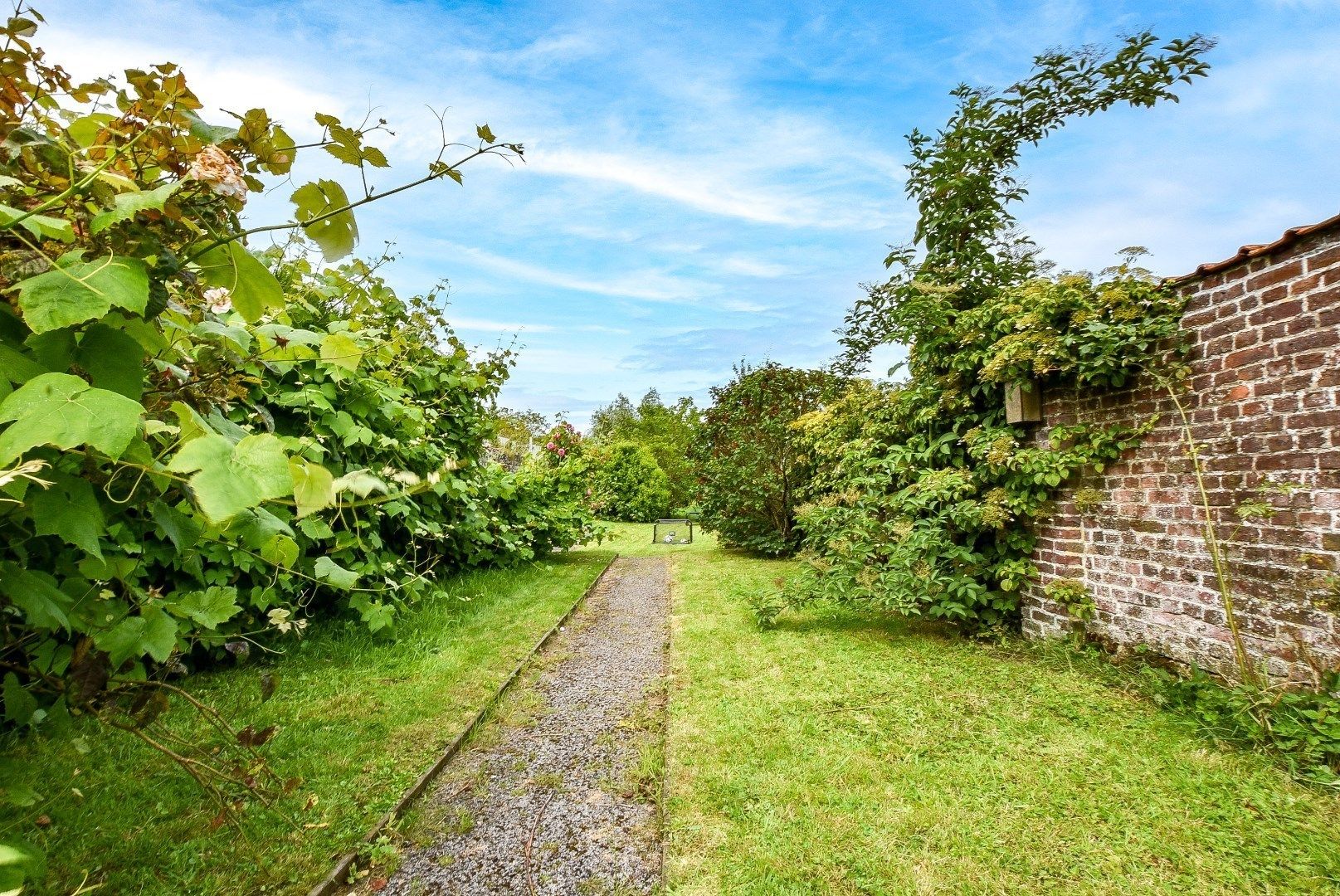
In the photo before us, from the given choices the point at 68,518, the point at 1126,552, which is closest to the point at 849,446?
the point at 1126,552

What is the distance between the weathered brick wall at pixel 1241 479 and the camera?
281 cm

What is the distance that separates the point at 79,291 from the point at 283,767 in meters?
2.69

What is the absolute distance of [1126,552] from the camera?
3805 mm

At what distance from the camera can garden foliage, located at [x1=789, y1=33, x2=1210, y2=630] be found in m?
3.87

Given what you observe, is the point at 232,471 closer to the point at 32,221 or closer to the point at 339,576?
the point at 32,221

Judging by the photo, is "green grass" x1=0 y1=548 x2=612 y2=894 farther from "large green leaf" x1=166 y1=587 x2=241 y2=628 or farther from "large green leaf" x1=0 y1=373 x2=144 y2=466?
"large green leaf" x1=0 y1=373 x2=144 y2=466

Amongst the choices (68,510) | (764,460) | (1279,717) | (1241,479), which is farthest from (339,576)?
(764,460)

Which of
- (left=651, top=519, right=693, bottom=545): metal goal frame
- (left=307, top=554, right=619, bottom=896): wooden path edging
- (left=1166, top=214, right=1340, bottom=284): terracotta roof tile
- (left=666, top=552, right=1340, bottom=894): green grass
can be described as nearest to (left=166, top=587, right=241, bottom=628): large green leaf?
(left=307, top=554, right=619, bottom=896): wooden path edging

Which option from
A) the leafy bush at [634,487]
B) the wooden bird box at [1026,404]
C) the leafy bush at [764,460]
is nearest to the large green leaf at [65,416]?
the wooden bird box at [1026,404]

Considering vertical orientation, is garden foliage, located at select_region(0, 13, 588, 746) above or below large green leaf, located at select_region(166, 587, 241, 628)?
above

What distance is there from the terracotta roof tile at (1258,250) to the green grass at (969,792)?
8.52 feet

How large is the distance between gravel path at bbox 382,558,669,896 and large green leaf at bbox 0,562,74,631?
168cm

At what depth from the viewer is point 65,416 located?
713 mm

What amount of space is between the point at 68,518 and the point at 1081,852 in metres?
3.23
